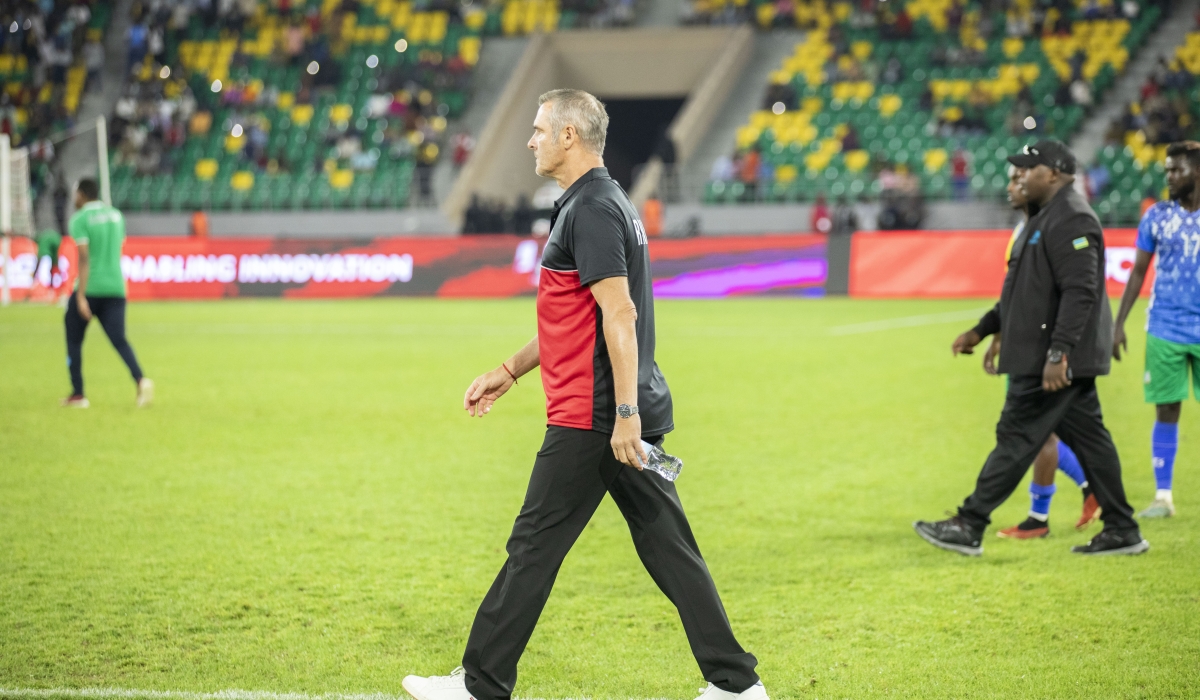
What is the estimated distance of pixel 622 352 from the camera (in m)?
3.65

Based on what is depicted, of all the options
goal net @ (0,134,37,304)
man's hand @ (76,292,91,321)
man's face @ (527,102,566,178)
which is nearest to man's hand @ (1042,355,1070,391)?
man's face @ (527,102,566,178)

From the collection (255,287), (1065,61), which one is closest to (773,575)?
(255,287)

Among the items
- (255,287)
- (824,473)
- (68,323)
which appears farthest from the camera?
(255,287)

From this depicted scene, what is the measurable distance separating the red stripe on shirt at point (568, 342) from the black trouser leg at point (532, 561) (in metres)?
0.08

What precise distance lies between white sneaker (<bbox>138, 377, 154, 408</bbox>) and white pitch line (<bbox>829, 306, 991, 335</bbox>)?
32.0ft

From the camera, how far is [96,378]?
1330 cm

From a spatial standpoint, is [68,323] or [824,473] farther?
[68,323]

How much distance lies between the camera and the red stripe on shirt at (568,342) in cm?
376

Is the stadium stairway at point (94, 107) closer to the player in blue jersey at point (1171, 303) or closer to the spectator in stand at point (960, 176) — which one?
the spectator in stand at point (960, 176)

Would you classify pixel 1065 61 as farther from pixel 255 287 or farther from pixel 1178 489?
pixel 1178 489

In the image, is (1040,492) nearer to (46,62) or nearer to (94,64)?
(94,64)

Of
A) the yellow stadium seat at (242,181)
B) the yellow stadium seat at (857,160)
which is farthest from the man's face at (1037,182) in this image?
the yellow stadium seat at (242,181)

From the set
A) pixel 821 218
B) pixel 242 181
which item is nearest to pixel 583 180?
pixel 821 218

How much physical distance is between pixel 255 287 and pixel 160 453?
1701cm
